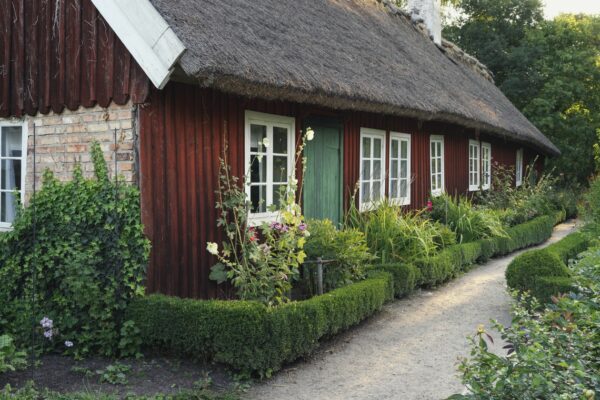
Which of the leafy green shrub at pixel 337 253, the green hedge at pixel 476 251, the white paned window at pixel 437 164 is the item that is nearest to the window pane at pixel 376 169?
the green hedge at pixel 476 251

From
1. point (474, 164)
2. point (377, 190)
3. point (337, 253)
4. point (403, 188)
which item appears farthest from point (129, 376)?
point (474, 164)

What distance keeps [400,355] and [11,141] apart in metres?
4.78

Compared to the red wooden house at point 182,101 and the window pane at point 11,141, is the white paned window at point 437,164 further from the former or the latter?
the window pane at point 11,141

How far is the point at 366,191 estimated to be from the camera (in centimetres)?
1010

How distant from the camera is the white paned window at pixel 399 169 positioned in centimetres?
1091

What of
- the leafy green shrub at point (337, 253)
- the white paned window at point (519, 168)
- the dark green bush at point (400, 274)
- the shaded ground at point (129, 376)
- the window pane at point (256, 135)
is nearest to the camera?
the shaded ground at point (129, 376)

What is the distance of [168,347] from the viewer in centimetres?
537

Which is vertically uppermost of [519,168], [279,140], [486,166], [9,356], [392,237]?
[519,168]

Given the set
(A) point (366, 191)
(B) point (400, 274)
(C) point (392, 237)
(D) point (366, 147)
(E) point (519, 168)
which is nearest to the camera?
(B) point (400, 274)

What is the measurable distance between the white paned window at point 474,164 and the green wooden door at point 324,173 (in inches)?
295

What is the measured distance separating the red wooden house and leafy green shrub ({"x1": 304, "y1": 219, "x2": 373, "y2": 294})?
0.63m

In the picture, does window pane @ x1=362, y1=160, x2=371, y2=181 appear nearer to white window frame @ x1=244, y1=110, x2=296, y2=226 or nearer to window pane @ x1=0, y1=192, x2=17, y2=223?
white window frame @ x1=244, y1=110, x2=296, y2=226

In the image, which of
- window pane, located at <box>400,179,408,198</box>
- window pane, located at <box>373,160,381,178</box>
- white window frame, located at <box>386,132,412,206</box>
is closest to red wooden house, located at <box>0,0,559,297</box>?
window pane, located at <box>373,160,381,178</box>

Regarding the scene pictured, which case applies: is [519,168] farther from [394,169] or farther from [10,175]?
[10,175]
